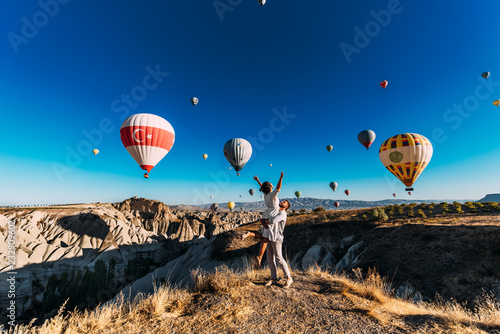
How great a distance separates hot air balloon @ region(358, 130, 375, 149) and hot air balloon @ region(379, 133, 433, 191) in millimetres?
7094

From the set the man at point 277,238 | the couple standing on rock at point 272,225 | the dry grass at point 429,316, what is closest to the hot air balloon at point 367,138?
the dry grass at point 429,316

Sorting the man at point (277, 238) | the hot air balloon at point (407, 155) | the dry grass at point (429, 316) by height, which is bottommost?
the dry grass at point (429, 316)

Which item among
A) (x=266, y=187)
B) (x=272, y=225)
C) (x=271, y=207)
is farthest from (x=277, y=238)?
(x=266, y=187)

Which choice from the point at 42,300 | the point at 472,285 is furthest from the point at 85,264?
the point at 472,285

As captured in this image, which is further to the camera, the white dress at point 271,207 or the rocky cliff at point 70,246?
the rocky cliff at point 70,246

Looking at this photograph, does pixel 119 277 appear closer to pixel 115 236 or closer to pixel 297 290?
pixel 115 236

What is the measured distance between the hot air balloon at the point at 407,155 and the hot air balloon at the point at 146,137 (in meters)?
25.8

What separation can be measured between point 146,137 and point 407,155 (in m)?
28.6

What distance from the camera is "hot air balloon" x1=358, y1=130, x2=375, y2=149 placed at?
1211 inches

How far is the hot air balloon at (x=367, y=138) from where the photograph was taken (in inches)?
1211

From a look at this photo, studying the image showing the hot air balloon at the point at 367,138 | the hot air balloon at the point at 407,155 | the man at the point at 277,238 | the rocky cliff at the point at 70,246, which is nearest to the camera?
the man at the point at 277,238

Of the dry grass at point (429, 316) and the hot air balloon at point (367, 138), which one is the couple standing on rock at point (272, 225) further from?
the hot air balloon at point (367, 138)

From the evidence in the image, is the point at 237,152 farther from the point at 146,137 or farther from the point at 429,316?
the point at 429,316

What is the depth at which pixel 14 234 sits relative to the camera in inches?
1913
